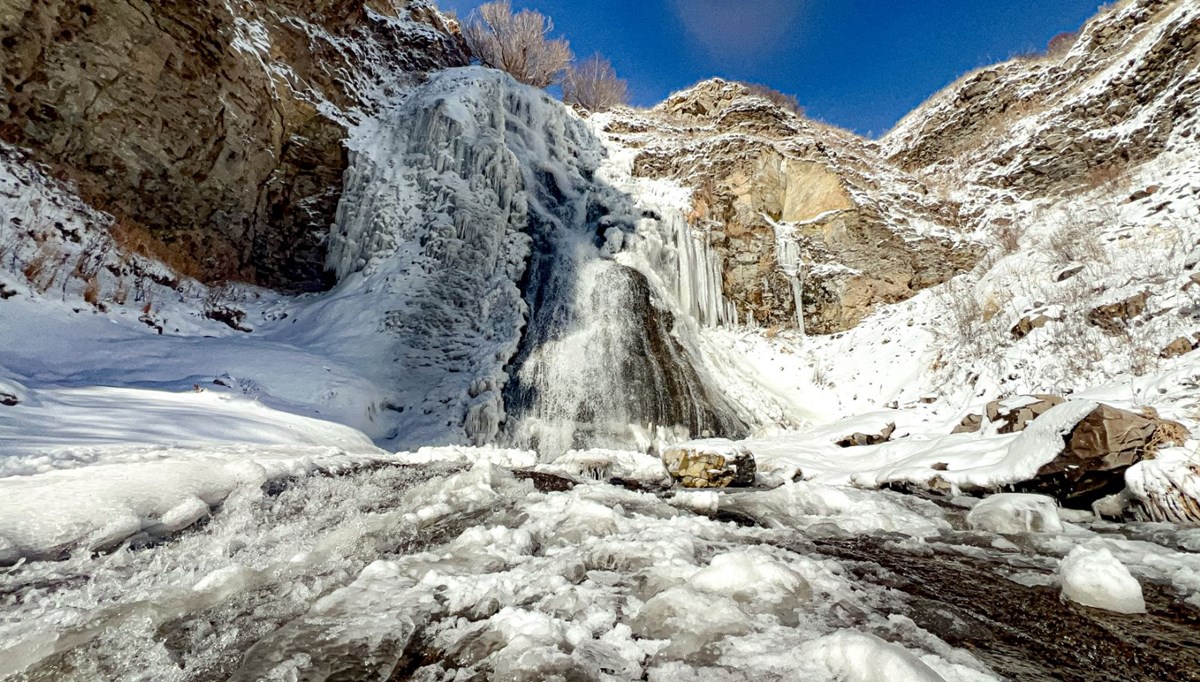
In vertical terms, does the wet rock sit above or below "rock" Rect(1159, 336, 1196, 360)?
below

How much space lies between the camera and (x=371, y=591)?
6.29 feet

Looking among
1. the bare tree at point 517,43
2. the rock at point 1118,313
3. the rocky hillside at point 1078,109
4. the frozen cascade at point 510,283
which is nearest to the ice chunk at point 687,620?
the frozen cascade at point 510,283

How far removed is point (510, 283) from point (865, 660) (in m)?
10.6

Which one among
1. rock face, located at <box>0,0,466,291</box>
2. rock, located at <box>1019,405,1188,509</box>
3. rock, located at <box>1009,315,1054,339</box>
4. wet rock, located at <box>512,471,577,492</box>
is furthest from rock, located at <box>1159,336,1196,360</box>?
rock face, located at <box>0,0,466,291</box>

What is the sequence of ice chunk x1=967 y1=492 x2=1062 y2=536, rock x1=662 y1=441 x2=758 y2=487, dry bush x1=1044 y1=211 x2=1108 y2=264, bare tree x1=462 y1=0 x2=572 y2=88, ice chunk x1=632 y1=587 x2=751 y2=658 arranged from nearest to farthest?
ice chunk x1=632 y1=587 x2=751 y2=658 → ice chunk x1=967 y1=492 x2=1062 y2=536 → rock x1=662 y1=441 x2=758 y2=487 → dry bush x1=1044 y1=211 x2=1108 y2=264 → bare tree x1=462 y1=0 x2=572 y2=88

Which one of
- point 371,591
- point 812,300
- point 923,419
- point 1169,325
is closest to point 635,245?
point 812,300

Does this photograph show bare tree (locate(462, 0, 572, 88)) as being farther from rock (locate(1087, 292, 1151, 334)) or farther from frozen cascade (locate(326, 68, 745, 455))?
rock (locate(1087, 292, 1151, 334))

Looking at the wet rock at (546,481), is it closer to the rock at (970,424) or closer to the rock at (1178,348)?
the rock at (970,424)

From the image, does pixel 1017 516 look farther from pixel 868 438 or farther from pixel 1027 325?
pixel 1027 325

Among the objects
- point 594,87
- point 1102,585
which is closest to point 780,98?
point 594,87

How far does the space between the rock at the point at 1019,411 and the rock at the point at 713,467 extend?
2678mm

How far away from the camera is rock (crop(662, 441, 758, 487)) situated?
5.53 meters

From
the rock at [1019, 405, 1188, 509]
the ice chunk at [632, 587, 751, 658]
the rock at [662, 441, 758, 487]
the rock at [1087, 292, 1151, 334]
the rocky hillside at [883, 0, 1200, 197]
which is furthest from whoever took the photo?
the rocky hillside at [883, 0, 1200, 197]

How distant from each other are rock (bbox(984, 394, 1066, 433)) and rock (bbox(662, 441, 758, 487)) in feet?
8.79
